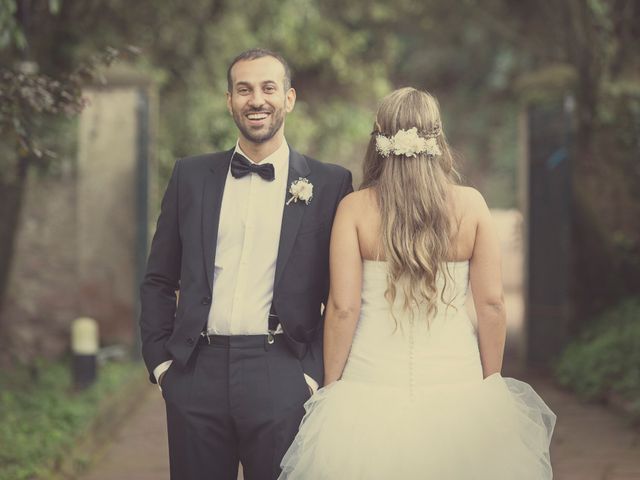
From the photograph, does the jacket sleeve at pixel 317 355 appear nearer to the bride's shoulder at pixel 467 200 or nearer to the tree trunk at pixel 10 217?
the bride's shoulder at pixel 467 200

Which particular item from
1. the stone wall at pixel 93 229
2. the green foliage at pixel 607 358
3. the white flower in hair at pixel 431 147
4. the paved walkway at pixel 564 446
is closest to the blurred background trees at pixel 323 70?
the stone wall at pixel 93 229

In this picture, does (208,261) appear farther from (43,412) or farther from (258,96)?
(43,412)

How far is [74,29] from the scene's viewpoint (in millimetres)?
10734

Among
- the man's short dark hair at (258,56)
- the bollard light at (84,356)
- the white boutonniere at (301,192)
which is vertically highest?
the man's short dark hair at (258,56)

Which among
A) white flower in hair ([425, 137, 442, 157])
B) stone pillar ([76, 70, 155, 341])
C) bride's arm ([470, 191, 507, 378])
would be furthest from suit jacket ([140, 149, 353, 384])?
stone pillar ([76, 70, 155, 341])

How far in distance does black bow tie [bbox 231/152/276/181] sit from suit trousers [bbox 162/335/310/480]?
582 millimetres

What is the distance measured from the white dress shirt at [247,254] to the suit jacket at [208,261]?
34 mm

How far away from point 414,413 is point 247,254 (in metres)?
0.79

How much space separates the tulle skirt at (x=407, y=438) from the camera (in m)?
3.80

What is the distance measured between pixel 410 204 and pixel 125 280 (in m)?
7.20

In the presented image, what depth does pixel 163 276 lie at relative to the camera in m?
4.04

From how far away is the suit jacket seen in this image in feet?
12.6

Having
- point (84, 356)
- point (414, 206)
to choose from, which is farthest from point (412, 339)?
point (84, 356)

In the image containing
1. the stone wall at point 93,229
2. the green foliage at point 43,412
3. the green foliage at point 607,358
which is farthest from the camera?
the stone wall at point 93,229
